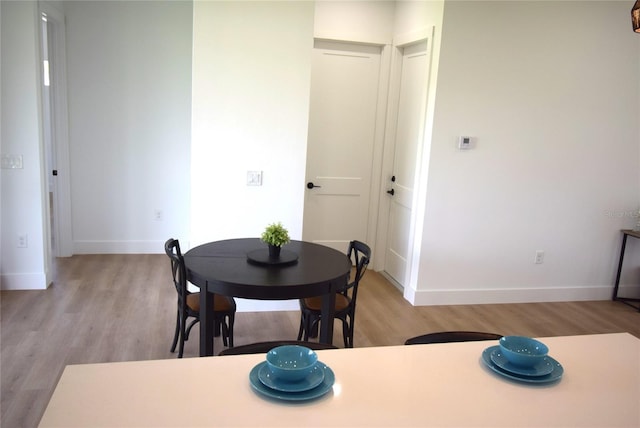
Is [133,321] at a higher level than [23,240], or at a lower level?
lower

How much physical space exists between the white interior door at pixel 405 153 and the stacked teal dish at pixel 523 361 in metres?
2.79

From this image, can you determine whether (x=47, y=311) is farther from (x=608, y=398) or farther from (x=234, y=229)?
(x=608, y=398)

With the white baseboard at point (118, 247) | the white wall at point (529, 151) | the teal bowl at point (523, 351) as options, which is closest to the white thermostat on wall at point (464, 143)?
the white wall at point (529, 151)

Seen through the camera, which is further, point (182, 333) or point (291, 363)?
point (182, 333)

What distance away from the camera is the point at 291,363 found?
1332 mm

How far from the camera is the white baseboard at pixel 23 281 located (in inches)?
156

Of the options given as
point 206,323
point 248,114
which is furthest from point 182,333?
point 248,114

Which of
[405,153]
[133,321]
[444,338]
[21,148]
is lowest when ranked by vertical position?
[133,321]

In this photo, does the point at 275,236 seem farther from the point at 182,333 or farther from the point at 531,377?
the point at 531,377

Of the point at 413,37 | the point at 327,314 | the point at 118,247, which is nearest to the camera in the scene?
the point at 327,314

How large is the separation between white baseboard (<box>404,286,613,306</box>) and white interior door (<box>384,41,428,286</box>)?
367 millimetres

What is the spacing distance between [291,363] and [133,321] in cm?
258

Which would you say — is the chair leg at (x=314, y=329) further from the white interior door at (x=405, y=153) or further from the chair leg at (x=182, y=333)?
the white interior door at (x=405, y=153)

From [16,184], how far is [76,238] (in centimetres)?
131
